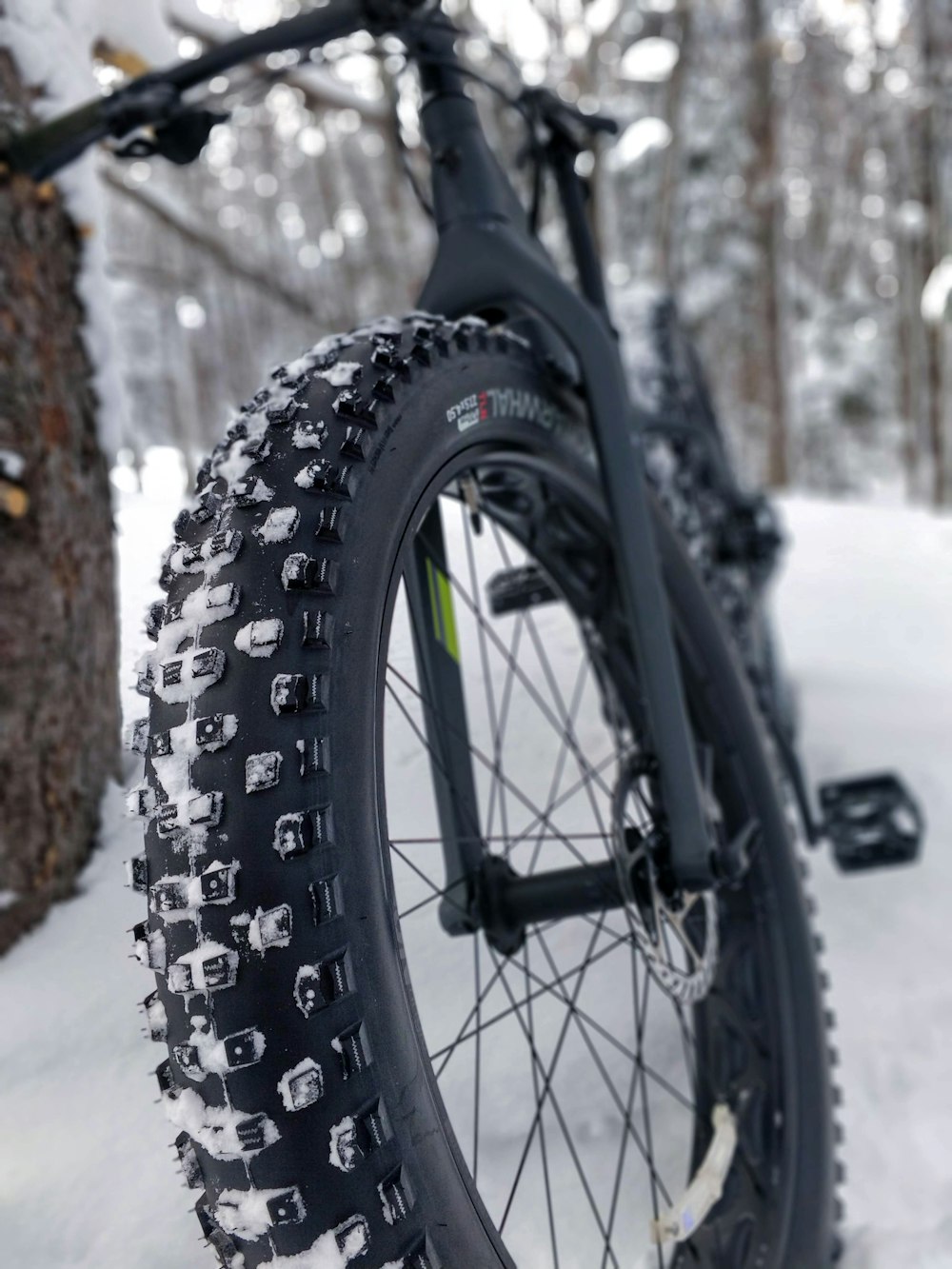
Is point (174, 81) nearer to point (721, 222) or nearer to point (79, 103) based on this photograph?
point (79, 103)

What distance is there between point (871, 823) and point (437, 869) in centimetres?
135

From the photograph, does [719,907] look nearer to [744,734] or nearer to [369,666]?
[744,734]

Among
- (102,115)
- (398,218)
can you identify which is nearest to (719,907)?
(102,115)

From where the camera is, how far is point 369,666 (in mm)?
706

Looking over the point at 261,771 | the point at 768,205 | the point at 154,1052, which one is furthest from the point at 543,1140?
the point at 768,205

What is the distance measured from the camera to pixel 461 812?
1.07 meters

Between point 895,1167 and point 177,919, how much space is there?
1.27 meters

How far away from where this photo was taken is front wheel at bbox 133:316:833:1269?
24.0 inches

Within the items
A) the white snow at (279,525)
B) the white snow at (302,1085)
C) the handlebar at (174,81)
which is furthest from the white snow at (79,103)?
the white snow at (302,1085)

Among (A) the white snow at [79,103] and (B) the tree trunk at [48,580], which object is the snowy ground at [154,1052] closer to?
(B) the tree trunk at [48,580]

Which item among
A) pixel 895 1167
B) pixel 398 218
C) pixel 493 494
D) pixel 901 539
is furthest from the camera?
pixel 398 218

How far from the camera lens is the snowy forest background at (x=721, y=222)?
973cm

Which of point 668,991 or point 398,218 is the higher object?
point 398,218

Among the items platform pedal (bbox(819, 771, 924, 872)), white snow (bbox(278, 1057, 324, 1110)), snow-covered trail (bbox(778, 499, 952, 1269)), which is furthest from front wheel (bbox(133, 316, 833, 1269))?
platform pedal (bbox(819, 771, 924, 872))
